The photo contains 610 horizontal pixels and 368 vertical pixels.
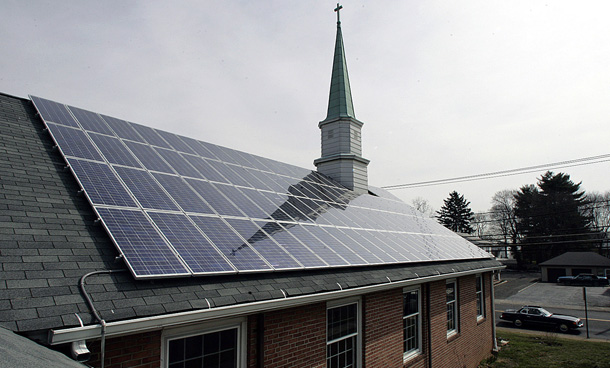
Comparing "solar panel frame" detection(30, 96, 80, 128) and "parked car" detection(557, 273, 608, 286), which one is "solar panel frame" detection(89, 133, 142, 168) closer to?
"solar panel frame" detection(30, 96, 80, 128)

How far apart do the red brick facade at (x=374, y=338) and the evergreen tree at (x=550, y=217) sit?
56317 mm

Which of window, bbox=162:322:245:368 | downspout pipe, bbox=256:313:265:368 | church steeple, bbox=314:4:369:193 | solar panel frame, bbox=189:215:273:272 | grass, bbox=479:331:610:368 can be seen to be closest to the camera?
window, bbox=162:322:245:368

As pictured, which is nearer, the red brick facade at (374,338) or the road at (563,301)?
the red brick facade at (374,338)

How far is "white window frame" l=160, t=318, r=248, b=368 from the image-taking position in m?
4.89

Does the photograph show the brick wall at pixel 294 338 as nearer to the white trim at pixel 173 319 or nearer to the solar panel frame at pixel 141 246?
the white trim at pixel 173 319

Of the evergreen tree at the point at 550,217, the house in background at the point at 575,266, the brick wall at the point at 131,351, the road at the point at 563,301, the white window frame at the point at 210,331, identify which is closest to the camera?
the brick wall at the point at 131,351

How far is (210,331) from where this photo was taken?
17.8 feet

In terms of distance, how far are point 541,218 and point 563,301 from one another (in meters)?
39.3

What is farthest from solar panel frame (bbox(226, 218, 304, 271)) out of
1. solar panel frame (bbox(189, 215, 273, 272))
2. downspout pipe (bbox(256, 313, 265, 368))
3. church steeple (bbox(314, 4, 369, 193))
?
church steeple (bbox(314, 4, 369, 193))

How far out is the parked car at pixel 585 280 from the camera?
44688 millimetres

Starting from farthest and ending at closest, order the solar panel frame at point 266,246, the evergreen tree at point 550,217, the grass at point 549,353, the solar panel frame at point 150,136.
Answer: the evergreen tree at point 550,217
the grass at point 549,353
the solar panel frame at point 150,136
the solar panel frame at point 266,246

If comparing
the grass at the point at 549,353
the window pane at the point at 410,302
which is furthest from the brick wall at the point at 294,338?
the grass at the point at 549,353

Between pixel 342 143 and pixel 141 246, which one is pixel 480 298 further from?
pixel 141 246

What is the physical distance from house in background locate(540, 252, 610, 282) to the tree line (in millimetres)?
8070
